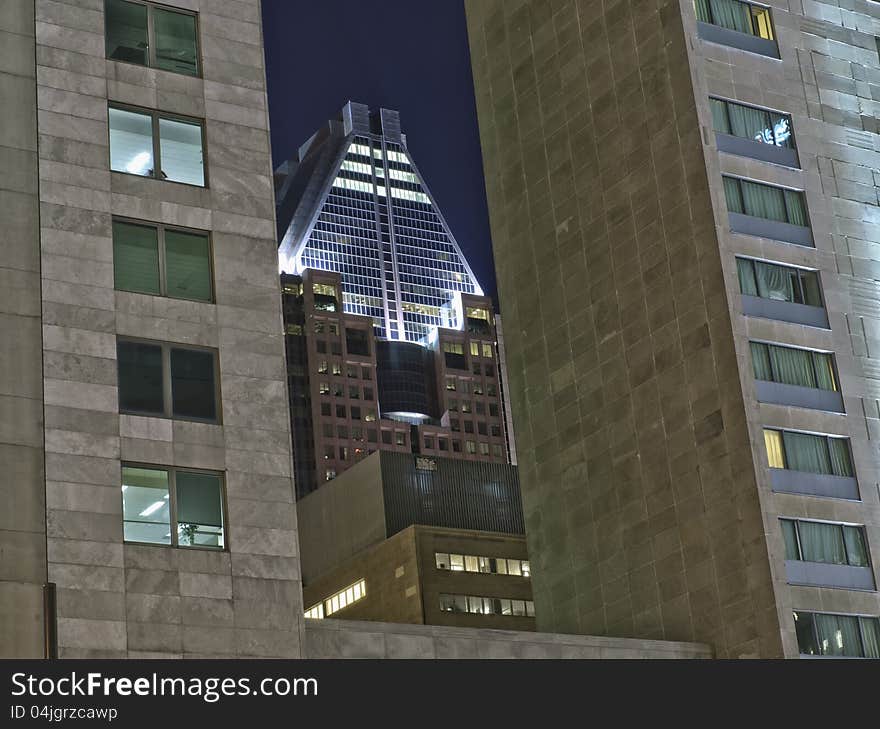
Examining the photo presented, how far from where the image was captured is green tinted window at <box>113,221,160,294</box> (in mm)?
62406

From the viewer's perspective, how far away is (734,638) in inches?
3462

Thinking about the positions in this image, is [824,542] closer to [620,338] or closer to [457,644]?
[620,338]

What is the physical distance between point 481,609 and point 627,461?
231 ft

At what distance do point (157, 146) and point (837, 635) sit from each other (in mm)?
43429

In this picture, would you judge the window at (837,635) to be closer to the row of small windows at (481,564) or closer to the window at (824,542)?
the window at (824,542)

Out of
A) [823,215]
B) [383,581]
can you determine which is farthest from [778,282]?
[383,581]

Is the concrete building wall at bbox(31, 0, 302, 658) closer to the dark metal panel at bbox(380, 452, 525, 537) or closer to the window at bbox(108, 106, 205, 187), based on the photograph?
the window at bbox(108, 106, 205, 187)

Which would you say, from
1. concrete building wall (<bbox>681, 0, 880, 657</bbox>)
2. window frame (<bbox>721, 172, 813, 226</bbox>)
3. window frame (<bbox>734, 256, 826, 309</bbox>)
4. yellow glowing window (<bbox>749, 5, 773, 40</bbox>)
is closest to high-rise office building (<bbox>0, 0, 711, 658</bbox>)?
concrete building wall (<bbox>681, 0, 880, 657</bbox>)

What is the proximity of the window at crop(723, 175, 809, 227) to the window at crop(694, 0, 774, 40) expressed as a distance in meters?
10.2

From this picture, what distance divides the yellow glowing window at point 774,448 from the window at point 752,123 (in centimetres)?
1765

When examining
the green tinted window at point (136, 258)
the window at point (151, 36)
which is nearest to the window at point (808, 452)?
the window at point (151, 36)

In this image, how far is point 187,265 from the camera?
63938 mm
